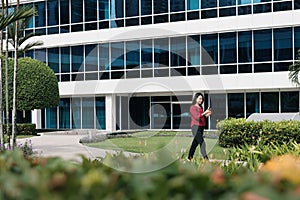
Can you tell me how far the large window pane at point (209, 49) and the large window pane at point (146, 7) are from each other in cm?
347

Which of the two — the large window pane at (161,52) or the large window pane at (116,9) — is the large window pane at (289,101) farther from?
the large window pane at (116,9)

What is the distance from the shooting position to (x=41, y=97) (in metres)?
25.0

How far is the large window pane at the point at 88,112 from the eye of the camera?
2936 centimetres

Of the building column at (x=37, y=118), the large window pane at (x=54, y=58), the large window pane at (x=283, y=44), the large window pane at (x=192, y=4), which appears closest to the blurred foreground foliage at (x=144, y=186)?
the large window pane at (x=283, y=44)

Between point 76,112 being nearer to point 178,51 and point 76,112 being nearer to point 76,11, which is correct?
point 76,11

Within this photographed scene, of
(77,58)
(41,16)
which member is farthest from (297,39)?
(41,16)

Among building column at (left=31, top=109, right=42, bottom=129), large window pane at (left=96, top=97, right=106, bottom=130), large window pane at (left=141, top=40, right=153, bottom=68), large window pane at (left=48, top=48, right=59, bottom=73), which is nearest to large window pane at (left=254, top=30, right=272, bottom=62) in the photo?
large window pane at (left=141, top=40, right=153, bottom=68)

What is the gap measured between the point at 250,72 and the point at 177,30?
4.49 m

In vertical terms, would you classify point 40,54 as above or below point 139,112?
above

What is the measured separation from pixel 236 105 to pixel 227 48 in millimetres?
2910

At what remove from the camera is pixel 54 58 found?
29.9 meters

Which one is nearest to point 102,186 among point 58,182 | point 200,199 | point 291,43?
point 58,182

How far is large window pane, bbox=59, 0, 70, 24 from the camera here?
29828 millimetres

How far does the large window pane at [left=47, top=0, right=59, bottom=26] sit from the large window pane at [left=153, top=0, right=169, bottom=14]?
6705mm
